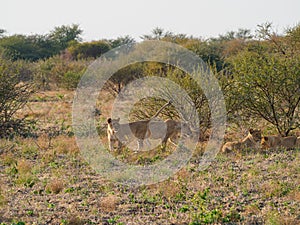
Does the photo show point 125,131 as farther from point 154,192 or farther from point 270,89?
point 270,89

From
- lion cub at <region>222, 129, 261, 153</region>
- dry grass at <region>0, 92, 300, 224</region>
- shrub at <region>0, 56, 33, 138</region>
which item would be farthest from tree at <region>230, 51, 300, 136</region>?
shrub at <region>0, 56, 33, 138</region>

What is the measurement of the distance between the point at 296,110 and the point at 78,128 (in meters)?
6.31

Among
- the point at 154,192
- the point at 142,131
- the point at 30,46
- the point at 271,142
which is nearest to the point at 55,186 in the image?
the point at 154,192

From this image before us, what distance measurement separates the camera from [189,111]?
495 inches

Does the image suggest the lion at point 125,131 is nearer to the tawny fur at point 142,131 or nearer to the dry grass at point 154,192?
the tawny fur at point 142,131

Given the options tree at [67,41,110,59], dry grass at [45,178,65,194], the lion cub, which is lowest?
dry grass at [45,178,65,194]

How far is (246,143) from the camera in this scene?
10.9 metres

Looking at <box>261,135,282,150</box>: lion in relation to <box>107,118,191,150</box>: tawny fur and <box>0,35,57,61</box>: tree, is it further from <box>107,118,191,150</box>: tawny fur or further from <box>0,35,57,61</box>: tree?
<box>0,35,57,61</box>: tree

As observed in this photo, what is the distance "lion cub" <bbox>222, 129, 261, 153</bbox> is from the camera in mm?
10603

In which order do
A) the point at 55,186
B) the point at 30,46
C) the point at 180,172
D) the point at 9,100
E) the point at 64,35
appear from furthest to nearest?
the point at 64,35, the point at 30,46, the point at 9,100, the point at 180,172, the point at 55,186

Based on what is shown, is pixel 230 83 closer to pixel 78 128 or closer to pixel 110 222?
pixel 78 128

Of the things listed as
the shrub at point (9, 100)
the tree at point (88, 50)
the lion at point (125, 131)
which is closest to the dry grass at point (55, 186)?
the lion at point (125, 131)

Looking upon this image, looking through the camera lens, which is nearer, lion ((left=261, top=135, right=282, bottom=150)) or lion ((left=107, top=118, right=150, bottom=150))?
lion ((left=261, top=135, right=282, bottom=150))

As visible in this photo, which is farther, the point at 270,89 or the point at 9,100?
the point at 9,100
